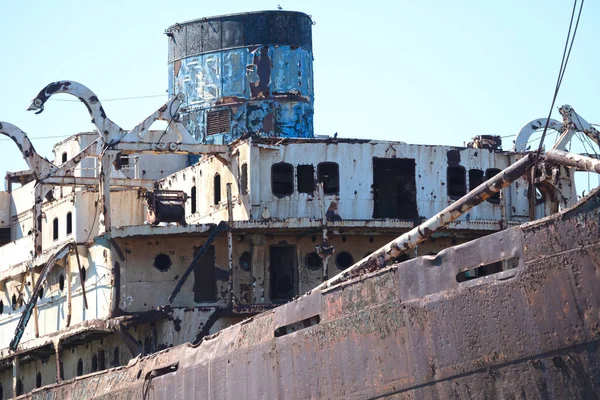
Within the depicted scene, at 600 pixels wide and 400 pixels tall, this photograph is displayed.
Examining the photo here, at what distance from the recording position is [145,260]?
2531cm

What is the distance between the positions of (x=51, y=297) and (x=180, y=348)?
335 inches

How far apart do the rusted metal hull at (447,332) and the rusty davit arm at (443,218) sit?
92 cm

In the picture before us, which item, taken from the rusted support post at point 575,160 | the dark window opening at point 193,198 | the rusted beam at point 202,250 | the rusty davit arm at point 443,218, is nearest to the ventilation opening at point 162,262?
the rusted beam at point 202,250

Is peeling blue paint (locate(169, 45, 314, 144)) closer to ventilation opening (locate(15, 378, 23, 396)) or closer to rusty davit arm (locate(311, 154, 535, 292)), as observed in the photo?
ventilation opening (locate(15, 378, 23, 396))

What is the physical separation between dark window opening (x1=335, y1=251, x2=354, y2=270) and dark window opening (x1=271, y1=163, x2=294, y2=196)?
1.57m

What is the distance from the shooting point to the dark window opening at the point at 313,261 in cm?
2508

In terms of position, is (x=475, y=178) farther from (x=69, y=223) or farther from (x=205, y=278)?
(x=69, y=223)

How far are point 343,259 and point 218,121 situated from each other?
6.95 m

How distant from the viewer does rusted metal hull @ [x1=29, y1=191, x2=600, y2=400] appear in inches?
550

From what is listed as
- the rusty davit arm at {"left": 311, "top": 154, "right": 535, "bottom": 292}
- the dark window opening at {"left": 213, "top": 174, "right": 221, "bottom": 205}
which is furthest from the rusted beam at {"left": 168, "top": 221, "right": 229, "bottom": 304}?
the rusty davit arm at {"left": 311, "top": 154, "right": 535, "bottom": 292}

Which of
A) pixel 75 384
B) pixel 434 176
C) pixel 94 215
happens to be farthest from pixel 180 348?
→ pixel 94 215

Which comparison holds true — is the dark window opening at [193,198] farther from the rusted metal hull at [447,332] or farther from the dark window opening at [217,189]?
the rusted metal hull at [447,332]

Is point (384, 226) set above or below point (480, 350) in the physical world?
above

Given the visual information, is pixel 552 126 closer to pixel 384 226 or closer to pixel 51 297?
pixel 384 226
